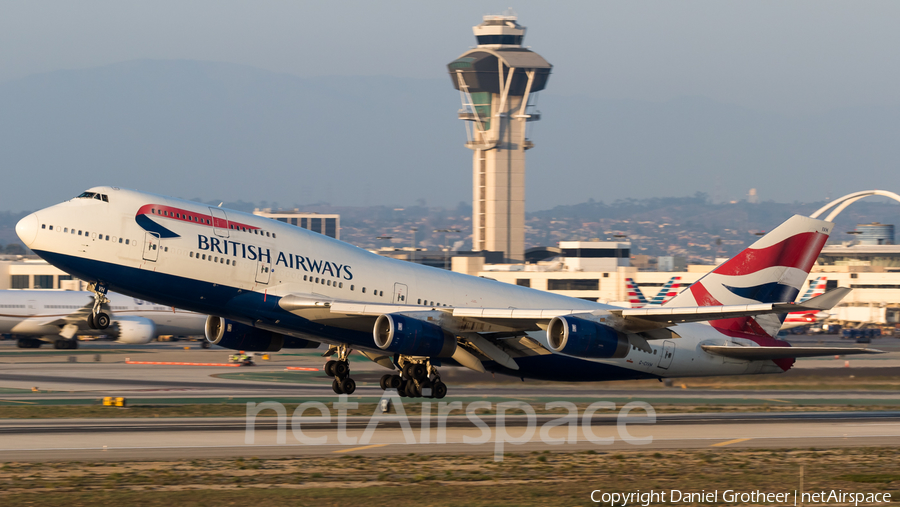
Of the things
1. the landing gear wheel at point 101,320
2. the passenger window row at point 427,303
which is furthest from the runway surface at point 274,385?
the landing gear wheel at point 101,320

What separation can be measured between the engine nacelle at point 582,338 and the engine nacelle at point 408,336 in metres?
4.64

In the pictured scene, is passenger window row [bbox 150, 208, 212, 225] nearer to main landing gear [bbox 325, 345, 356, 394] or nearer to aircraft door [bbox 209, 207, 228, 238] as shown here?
aircraft door [bbox 209, 207, 228, 238]

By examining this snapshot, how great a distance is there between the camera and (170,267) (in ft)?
119

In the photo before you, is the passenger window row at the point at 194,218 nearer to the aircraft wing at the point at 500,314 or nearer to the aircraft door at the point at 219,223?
the aircraft door at the point at 219,223

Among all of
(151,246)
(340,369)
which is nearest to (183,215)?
(151,246)

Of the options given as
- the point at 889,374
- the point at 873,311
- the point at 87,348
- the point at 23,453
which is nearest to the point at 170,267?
the point at 23,453

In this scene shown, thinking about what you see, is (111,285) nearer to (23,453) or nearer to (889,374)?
(23,453)

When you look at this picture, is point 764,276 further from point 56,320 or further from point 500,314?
point 56,320

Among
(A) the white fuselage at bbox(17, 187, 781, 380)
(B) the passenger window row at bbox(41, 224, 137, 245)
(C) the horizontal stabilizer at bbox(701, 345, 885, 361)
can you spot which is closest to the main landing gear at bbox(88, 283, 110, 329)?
(A) the white fuselage at bbox(17, 187, 781, 380)

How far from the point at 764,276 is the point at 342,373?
21.5 metres

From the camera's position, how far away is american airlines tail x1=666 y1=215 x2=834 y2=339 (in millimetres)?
47219

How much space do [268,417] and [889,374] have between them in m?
48.0

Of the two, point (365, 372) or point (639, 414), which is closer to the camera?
point (639, 414)

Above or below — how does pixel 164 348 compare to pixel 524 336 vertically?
below
